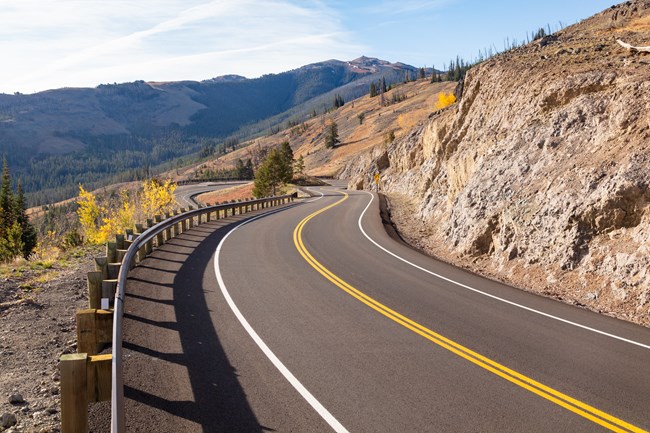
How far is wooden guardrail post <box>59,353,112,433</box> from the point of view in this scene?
15.0 ft

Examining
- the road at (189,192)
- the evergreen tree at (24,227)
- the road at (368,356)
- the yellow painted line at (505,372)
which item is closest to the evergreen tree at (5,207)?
the evergreen tree at (24,227)

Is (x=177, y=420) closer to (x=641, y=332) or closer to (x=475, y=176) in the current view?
(x=641, y=332)

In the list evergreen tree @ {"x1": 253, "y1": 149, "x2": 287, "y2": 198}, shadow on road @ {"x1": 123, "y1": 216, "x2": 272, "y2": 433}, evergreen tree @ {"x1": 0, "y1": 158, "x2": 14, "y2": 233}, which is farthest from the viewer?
Result: evergreen tree @ {"x1": 253, "y1": 149, "x2": 287, "y2": 198}

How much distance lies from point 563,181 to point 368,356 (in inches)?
402

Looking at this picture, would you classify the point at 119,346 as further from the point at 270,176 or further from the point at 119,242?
the point at 270,176

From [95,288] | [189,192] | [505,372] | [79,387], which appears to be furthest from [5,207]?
[505,372]

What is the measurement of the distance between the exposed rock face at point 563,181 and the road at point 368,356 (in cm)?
169

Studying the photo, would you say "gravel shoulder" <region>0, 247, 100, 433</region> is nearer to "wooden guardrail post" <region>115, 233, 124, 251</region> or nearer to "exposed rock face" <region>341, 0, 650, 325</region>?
"wooden guardrail post" <region>115, 233, 124, 251</region>

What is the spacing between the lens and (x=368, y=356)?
24.0 ft

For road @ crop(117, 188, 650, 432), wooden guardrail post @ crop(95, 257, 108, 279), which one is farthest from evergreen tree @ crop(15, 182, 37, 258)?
wooden guardrail post @ crop(95, 257, 108, 279)

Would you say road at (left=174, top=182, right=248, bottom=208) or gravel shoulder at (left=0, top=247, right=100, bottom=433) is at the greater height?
gravel shoulder at (left=0, top=247, right=100, bottom=433)

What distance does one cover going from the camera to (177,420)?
5402 mm

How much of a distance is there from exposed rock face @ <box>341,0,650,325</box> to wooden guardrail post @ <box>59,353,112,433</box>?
33.7 ft

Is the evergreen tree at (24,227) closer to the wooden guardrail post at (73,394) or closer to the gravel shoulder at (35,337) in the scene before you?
the gravel shoulder at (35,337)
